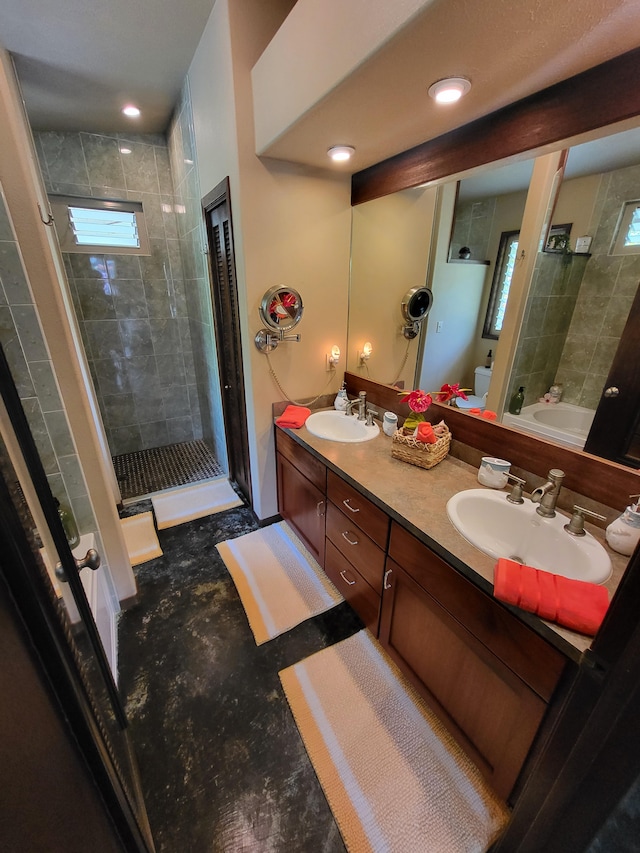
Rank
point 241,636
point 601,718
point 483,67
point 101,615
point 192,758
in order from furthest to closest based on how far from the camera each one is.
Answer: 1. point 241,636
2. point 101,615
3. point 192,758
4. point 483,67
5. point 601,718

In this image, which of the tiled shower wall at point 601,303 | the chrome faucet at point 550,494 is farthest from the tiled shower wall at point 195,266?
the chrome faucet at point 550,494

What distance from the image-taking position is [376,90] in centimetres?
113

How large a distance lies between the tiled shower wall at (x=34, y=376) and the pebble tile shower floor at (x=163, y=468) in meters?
1.43

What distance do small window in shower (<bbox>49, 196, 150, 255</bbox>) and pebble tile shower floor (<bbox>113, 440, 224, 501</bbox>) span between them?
6.32 feet

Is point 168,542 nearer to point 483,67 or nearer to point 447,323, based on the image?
point 447,323

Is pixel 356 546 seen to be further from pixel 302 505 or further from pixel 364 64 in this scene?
pixel 364 64

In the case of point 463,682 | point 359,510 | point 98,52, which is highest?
point 98,52

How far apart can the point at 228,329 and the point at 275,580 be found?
172cm

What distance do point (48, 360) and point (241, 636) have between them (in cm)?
155

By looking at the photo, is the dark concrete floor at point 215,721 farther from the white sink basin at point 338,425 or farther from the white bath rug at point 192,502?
the white sink basin at point 338,425

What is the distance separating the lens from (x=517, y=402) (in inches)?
56.1

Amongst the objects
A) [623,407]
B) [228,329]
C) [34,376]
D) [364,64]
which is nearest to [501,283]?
[623,407]

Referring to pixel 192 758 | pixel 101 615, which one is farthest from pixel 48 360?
pixel 192 758

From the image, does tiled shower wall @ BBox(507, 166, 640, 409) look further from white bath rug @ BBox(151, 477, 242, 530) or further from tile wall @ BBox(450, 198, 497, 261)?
white bath rug @ BBox(151, 477, 242, 530)
